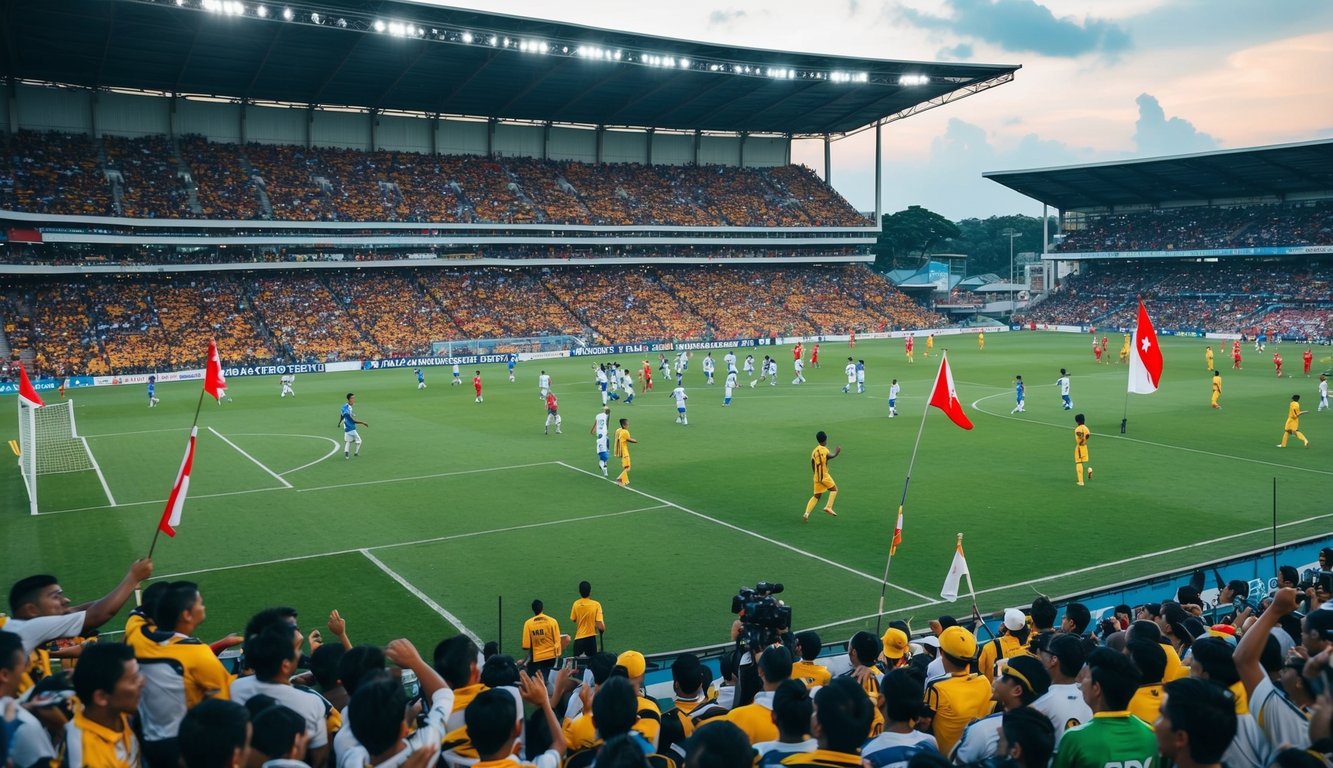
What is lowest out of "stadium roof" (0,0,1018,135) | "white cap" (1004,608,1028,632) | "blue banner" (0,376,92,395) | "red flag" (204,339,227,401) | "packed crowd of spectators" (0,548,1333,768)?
"blue banner" (0,376,92,395)

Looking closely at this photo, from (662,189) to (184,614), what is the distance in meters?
81.5

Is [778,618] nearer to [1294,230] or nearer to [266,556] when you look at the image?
[266,556]

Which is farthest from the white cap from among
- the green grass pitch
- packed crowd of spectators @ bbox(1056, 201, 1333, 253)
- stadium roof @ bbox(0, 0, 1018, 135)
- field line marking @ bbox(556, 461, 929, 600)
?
packed crowd of spectators @ bbox(1056, 201, 1333, 253)

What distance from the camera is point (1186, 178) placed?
82188 mm

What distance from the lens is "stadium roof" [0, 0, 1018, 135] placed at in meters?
48.0

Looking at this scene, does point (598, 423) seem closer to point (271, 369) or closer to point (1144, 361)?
point (1144, 361)

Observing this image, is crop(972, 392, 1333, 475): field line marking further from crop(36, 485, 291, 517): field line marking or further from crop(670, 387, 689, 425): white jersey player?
crop(36, 485, 291, 517): field line marking

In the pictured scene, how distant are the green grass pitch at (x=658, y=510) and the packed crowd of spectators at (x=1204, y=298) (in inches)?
1909

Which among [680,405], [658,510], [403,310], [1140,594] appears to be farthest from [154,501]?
[403,310]

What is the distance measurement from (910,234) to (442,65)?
71.1m

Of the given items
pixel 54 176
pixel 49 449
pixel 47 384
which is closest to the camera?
pixel 49 449

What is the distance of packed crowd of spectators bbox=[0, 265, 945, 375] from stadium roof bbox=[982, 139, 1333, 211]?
19212 mm

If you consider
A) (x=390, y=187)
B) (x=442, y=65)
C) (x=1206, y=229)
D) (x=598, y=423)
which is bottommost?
(x=598, y=423)

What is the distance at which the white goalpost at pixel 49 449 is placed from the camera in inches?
856
